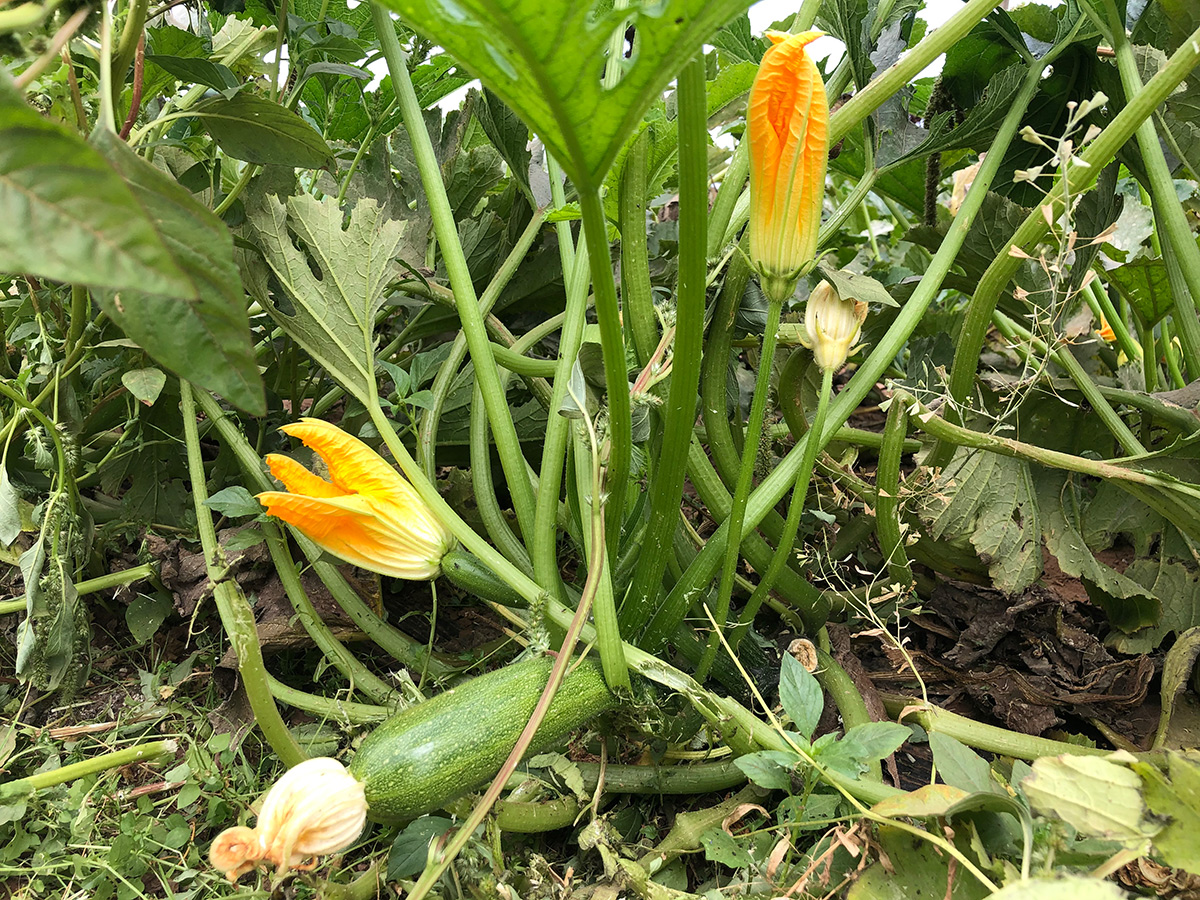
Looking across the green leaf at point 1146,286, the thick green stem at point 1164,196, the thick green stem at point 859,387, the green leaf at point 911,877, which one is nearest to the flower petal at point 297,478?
the thick green stem at point 859,387

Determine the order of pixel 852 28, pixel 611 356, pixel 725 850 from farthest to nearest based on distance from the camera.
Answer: pixel 852 28, pixel 725 850, pixel 611 356

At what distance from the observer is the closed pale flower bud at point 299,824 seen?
0.64 meters

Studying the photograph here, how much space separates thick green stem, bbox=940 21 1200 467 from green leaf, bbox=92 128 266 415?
26.6 inches

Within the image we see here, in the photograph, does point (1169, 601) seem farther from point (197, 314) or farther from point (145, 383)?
point (145, 383)

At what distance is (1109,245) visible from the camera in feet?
3.64

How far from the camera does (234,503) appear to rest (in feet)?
3.14

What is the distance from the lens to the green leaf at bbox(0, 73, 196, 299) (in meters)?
0.38

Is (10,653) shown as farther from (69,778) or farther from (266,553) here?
(69,778)

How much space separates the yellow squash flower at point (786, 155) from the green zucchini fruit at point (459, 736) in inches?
17.0

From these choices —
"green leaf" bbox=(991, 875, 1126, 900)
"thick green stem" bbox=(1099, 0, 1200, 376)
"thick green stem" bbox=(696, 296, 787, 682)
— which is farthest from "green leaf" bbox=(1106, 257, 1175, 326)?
"green leaf" bbox=(991, 875, 1126, 900)

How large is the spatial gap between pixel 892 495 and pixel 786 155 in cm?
46

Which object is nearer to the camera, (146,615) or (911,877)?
(911,877)

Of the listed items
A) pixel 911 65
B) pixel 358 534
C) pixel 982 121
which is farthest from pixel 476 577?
pixel 982 121

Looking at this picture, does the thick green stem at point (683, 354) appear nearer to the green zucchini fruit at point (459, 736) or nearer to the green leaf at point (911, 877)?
the green zucchini fruit at point (459, 736)
